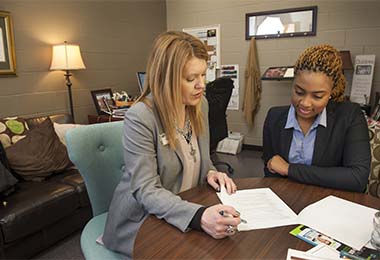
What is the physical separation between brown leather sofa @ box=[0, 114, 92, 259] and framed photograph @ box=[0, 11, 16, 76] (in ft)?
4.13

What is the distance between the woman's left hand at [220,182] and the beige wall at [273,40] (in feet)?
11.2

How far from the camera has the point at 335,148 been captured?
134 centimetres

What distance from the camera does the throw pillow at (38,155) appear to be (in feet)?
7.80

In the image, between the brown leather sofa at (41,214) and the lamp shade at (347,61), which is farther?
the lamp shade at (347,61)

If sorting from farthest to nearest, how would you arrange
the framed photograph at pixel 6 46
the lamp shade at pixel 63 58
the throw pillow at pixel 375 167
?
the lamp shade at pixel 63 58, the framed photograph at pixel 6 46, the throw pillow at pixel 375 167

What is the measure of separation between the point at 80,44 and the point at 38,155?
177 cm

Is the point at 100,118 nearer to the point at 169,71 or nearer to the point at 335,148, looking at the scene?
the point at 169,71

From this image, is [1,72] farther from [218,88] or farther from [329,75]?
[329,75]

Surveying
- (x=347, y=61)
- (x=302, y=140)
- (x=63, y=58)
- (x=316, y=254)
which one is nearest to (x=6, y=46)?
(x=63, y=58)

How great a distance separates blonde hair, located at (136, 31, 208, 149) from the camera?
3.56ft

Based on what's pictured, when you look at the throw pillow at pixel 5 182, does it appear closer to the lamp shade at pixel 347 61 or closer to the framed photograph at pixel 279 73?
the framed photograph at pixel 279 73

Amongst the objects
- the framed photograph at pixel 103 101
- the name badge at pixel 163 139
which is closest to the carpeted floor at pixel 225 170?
the name badge at pixel 163 139

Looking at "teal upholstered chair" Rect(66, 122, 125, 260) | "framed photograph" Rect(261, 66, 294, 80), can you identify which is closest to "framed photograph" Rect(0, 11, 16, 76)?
"teal upholstered chair" Rect(66, 122, 125, 260)

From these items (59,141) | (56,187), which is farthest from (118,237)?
(59,141)
